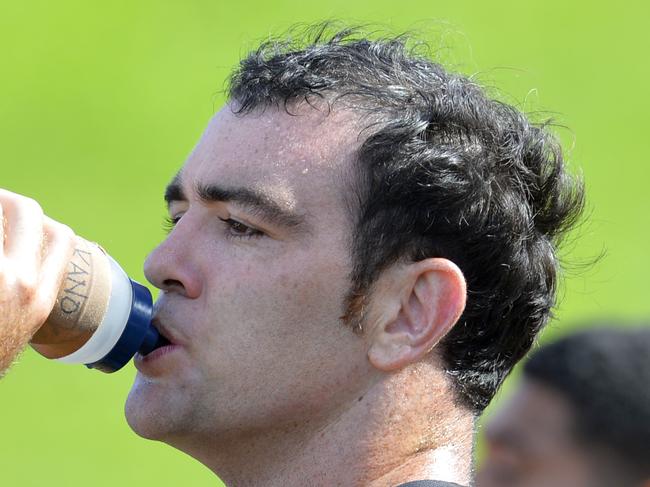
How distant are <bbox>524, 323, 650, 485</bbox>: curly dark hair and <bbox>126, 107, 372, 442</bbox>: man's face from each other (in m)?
0.88

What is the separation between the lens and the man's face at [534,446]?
156 inches

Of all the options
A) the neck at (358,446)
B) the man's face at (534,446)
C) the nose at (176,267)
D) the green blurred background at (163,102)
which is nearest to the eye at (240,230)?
the nose at (176,267)

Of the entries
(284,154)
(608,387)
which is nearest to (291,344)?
(284,154)

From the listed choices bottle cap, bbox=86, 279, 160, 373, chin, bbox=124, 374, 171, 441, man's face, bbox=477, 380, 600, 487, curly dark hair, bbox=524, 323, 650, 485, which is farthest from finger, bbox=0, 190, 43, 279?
curly dark hair, bbox=524, 323, 650, 485

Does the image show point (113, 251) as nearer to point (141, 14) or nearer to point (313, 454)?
point (141, 14)

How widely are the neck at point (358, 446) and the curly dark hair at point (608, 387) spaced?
644mm

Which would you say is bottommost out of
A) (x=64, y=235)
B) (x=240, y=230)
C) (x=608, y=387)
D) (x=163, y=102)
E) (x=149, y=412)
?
(x=163, y=102)

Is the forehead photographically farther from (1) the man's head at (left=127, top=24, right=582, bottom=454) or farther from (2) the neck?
(2) the neck

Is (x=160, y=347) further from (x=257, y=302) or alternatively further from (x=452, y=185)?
(x=452, y=185)

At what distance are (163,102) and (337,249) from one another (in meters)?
10.7

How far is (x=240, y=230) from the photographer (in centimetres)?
354

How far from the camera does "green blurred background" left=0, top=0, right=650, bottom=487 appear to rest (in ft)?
38.6

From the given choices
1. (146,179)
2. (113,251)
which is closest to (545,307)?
(113,251)

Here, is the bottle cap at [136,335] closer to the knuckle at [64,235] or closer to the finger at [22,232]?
the knuckle at [64,235]
